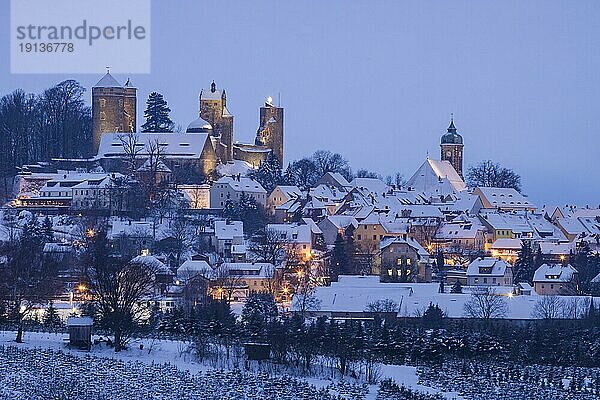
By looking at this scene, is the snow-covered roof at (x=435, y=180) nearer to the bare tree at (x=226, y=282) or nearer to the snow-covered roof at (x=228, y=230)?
the snow-covered roof at (x=228, y=230)

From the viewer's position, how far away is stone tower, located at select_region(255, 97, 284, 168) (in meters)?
91.3

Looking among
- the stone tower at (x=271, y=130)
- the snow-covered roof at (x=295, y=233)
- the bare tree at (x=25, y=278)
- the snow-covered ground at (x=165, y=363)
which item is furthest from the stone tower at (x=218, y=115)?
the snow-covered ground at (x=165, y=363)

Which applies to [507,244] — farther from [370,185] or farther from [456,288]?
[370,185]

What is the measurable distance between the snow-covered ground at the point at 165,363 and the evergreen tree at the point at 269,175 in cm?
4742

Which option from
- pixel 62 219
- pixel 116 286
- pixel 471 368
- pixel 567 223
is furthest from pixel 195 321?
pixel 567 223

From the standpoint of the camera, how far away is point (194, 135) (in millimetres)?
79750

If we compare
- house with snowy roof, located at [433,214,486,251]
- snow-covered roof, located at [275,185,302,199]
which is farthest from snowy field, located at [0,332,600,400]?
snow-covered roof, located at [275,185,302,199]

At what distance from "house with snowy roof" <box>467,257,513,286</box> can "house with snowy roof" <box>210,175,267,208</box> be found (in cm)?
1812

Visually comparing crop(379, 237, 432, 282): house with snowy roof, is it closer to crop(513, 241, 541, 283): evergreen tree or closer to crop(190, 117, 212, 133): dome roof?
crop(513, 241, 541, 283): evergreen tree

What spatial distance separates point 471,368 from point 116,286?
329 inches

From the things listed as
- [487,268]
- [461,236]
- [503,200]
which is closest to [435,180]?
[503,200]

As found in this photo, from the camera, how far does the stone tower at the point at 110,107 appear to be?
83188mm

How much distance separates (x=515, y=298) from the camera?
1745 inches

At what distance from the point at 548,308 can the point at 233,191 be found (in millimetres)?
31609
